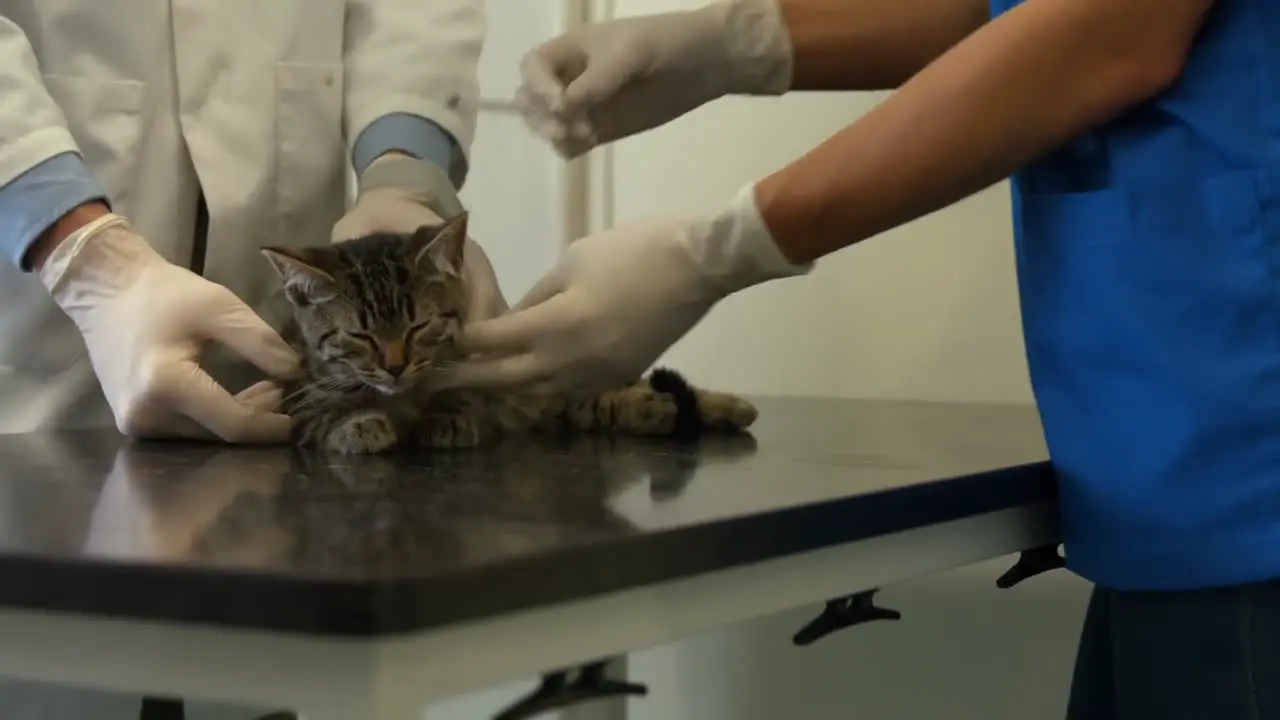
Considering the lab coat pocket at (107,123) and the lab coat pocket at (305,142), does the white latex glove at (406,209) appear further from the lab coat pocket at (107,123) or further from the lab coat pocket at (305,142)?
the lab coat pocket at (107,123)

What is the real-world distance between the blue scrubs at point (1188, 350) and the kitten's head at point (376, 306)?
0.52 meters

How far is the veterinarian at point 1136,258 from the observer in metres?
0.66

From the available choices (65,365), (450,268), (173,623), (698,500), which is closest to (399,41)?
(450,268)

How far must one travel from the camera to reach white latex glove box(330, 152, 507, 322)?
45.4 inches

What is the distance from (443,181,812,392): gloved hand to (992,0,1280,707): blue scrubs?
21cm

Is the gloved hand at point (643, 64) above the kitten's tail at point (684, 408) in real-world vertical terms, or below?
above

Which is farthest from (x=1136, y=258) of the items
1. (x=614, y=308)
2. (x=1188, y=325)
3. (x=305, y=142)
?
(x=305, y=142)

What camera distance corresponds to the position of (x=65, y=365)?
110 centimetres

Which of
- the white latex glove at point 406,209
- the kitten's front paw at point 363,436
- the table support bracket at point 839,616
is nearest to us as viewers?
the table support bracket at point 839,616

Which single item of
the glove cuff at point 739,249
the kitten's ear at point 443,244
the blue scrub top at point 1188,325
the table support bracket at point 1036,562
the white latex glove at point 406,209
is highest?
the white latex glove at point 406,209

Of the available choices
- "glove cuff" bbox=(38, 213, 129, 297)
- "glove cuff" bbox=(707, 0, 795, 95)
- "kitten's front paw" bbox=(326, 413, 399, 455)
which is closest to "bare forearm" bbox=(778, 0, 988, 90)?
"glove cuff" bbox=(707, 0, 795, 95)

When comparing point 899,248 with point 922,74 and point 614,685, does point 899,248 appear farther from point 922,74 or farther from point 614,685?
point 614,685

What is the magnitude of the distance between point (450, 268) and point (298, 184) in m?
0.25

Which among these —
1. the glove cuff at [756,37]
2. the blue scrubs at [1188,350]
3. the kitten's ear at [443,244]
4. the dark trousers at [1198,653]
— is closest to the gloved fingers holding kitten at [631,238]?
the glove cuff at [756,37]
